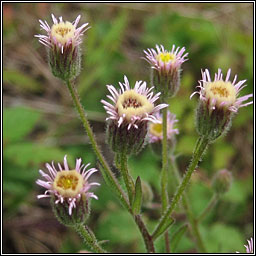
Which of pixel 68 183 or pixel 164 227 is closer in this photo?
pixel 68 183

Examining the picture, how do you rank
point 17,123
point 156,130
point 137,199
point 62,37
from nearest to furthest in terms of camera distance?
point 137,199
point 62,37
point 156,130
point 17,123

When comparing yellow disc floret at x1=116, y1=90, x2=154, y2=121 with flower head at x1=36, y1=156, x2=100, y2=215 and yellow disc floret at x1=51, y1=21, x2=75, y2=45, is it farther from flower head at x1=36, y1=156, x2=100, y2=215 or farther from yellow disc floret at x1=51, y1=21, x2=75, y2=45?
yellow disc floret at x1=51, y1=21, x2=75, y2=45

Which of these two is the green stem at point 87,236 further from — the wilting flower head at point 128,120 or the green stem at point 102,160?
the wilting flower head at point 128,120

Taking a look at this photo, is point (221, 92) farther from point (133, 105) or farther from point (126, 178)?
point (126, 178)

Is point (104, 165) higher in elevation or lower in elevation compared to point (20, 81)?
lower

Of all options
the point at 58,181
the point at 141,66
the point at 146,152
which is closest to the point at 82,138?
the point at 146,152

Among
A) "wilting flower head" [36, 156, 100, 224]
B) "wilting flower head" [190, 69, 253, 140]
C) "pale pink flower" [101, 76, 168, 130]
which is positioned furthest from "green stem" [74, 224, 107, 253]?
"wilting flower head" [190, 69, 253, 140]

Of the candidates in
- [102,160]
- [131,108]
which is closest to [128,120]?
[131,108]

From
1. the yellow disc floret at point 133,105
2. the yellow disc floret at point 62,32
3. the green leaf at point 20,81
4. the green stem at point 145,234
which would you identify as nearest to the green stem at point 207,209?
the green stem at point 145,234
